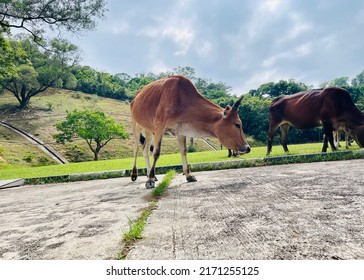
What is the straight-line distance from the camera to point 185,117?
5.02 meters

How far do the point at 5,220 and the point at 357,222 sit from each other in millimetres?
2985

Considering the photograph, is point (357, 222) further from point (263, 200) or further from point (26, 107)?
point (26, 107)

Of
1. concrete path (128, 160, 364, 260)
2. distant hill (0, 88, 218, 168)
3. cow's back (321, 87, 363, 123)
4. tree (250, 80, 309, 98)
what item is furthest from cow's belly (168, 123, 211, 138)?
tree (250, 80, 309, 98)

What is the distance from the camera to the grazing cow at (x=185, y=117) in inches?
184

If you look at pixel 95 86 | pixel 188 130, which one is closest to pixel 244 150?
pixel 188 130

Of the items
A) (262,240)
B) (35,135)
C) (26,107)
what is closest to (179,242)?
(262,240)

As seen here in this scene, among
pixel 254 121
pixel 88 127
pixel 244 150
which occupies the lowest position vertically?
pixel 244 150

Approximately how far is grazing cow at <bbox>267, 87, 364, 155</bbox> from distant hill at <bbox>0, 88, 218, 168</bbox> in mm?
27748

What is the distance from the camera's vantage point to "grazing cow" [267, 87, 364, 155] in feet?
27.3

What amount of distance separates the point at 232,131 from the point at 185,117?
90 centimetres

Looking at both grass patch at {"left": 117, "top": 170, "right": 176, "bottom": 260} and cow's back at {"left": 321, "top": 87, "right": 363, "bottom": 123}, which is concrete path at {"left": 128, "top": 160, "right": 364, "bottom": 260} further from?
cow's back at {"left": 321, "top": 87, "right": 363, "bottom": 123}

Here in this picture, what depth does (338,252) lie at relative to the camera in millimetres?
1316

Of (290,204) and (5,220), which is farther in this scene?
(5,220)

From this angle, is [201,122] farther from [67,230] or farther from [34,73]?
[34,73]
